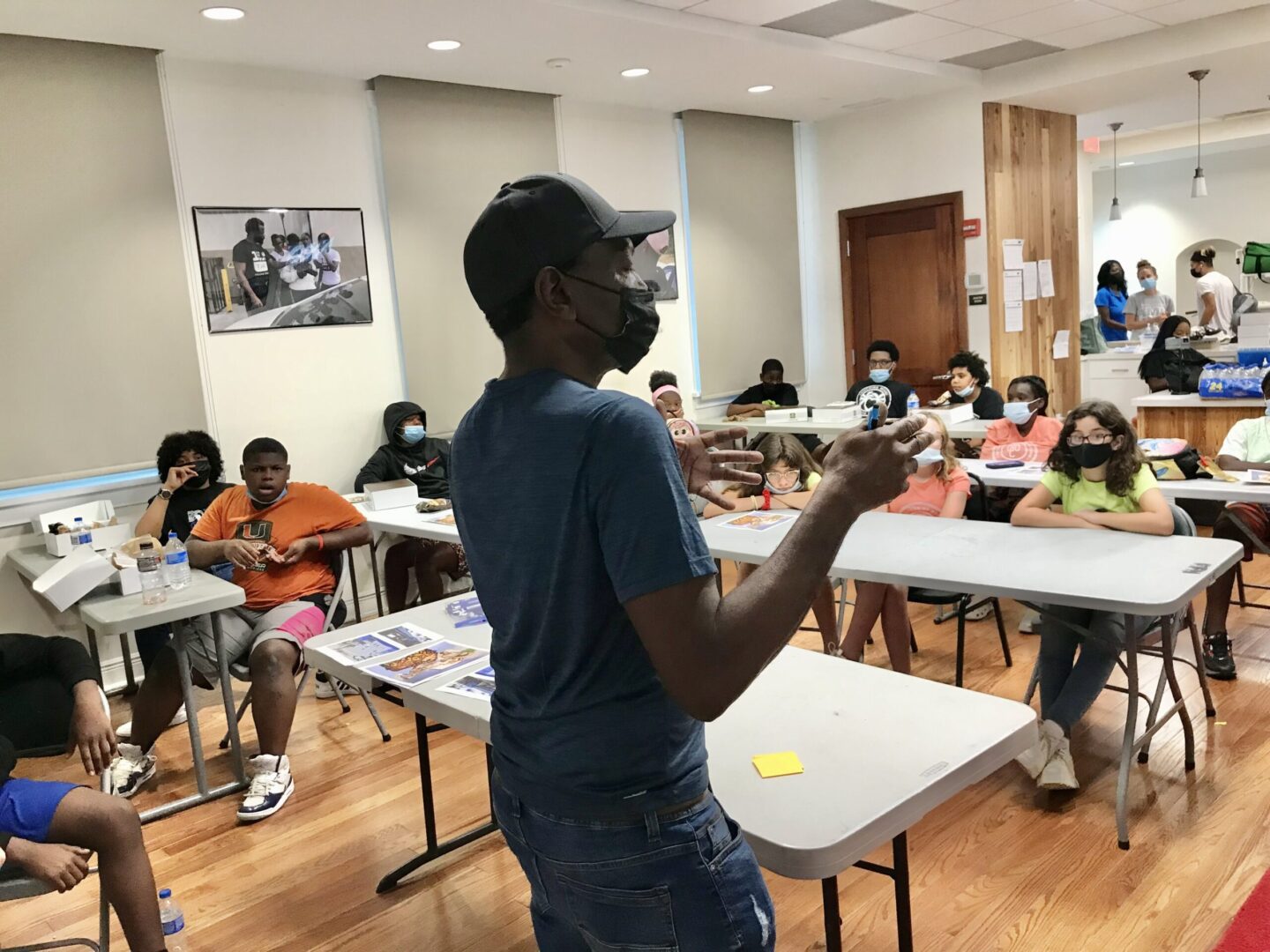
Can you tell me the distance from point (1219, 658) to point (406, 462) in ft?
13.0

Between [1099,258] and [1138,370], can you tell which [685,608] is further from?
[1099,258]

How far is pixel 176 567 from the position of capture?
344 cm

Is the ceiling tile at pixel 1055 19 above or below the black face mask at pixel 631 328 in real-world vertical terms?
above

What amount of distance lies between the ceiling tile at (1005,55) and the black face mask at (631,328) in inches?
241

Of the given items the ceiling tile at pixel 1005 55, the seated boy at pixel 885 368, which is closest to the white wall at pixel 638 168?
the seated boy at pixel 885 368

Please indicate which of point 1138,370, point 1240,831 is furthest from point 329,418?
point 1138,370

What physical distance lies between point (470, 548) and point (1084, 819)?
2356 millimetres

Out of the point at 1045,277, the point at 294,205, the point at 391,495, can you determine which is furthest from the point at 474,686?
the point at 1045,277

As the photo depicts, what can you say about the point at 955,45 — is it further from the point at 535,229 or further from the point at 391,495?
the point at 535,229

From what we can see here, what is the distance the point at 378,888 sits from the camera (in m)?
2.73

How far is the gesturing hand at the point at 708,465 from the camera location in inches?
54.1

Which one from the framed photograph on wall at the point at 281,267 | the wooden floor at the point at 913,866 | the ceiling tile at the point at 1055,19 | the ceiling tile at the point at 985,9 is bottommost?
the wooden floor at the point at 913,866

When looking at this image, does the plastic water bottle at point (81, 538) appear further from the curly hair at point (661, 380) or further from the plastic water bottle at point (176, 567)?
the curly hair at point (661, 380)

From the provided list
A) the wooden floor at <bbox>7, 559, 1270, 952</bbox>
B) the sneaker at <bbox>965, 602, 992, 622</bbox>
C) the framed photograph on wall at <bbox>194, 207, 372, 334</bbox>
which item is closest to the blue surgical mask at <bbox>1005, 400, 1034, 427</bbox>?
the sneaker at <bbox>965, 602, 992, 622</bbox>
